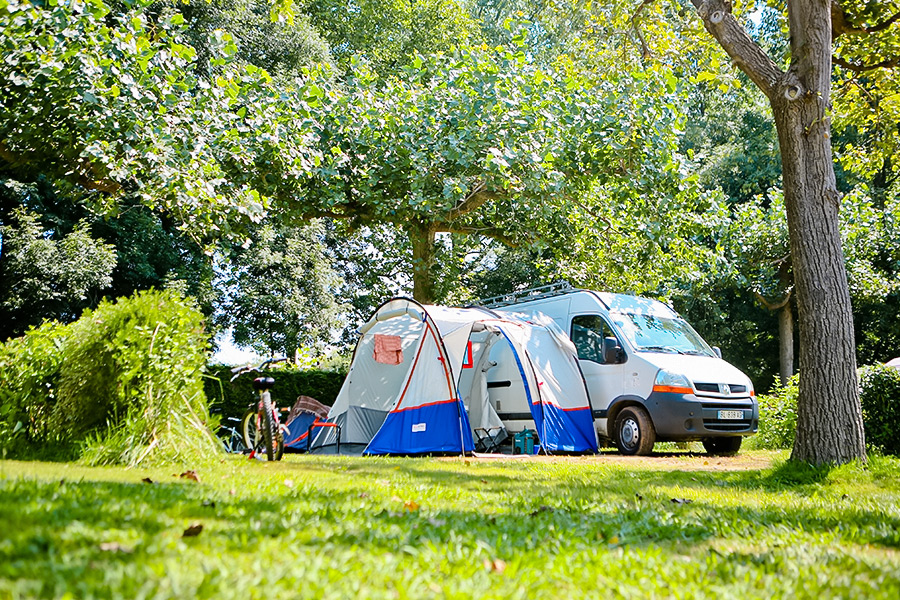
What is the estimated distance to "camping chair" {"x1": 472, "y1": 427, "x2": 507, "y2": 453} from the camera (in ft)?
36.5

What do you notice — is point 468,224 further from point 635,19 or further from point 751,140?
point 751,140

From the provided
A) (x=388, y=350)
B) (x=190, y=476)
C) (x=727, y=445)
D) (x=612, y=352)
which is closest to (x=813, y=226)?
(x=612, y=352)

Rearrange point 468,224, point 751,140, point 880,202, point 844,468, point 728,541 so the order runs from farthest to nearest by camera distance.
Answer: point 751,140
point 880,202
point 468,224
point 844,468
point 728,541

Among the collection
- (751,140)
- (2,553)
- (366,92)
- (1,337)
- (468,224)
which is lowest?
(2,553)

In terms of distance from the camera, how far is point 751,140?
2672cm

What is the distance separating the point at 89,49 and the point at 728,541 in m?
8.91

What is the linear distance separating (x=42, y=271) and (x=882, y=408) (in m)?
18.8

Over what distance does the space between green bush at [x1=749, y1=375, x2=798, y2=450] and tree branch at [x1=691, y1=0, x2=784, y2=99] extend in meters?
6.35

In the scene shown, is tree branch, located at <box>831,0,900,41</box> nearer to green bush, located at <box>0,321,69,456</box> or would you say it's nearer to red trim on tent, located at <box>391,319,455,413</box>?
red trim on tent, located at <box>391,319,455,413</box>

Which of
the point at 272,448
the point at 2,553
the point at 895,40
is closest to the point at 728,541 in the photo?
the point at 2,553

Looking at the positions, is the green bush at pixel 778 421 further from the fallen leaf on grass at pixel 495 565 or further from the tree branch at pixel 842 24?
the fallen leaf on grass at pixel 495 565

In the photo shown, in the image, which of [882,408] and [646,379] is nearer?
[882,408]

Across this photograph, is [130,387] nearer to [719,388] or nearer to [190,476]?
[190,476]

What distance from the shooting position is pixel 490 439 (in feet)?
36.8
